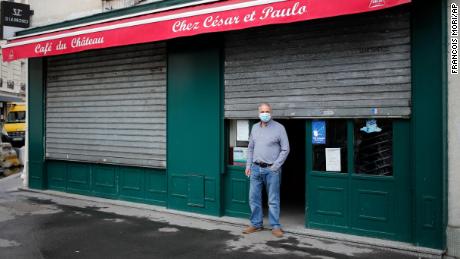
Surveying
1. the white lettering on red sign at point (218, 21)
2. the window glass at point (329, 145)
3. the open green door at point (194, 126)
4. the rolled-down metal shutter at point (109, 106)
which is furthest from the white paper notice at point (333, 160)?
the rolled-down metal shutter at point (109, 106)

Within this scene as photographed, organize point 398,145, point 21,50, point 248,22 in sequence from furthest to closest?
point 21,50, point 248,22, point 398,145

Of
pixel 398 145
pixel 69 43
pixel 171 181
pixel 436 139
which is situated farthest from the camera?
pixel 69 43

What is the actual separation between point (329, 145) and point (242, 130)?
1660 mm

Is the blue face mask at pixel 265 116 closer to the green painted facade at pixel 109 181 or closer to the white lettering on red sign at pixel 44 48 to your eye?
the green painted facade at pixel 109 181

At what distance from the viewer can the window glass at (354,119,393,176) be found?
588 cm

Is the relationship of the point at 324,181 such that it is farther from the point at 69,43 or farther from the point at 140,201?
the point at 69,43

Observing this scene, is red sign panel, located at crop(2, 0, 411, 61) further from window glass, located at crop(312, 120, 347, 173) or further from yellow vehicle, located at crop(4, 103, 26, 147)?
yellow vehicle, located at crop(4, 103, 26, 147)

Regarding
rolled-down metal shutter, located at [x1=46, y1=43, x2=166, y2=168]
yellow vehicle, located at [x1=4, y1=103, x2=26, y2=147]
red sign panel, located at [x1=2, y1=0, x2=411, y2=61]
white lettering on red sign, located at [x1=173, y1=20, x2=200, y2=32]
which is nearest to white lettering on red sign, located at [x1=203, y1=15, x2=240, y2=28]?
red sign panel, located at [x1=2, y1=0, x2=411, y2=61]

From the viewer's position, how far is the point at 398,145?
576 centimetres

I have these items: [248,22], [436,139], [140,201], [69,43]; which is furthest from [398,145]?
[69,43]

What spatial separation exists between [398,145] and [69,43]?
258 inches

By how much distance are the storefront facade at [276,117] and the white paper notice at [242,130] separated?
2 cm

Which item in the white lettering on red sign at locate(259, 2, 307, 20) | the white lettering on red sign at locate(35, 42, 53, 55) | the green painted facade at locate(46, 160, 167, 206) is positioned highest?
the white lettering on red sign at locate(35, 42, 53, 55)

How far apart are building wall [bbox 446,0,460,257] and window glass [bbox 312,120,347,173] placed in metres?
1.43
